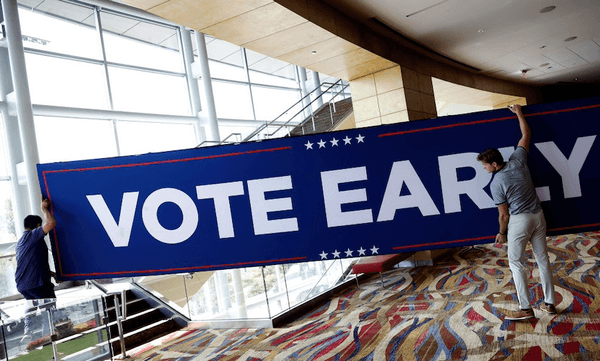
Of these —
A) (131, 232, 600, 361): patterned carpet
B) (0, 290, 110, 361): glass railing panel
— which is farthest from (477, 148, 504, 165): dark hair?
(0, 290, 110, 361): glass railing panel

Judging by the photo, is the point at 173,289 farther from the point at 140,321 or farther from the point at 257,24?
the point at 257,24

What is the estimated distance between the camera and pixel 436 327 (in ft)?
17.0

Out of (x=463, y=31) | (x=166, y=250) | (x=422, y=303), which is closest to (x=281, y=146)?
(x=166, y=250)

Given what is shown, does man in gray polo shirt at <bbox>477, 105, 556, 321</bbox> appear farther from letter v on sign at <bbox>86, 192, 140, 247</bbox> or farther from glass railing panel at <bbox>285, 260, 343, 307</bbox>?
glass railing panel at <bbox>285, 260, 343, 307</bbox>

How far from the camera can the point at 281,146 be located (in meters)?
3.17

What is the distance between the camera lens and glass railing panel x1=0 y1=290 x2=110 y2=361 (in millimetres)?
4664

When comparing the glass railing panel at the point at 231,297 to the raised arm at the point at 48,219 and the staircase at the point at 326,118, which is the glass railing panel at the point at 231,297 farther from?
the staircase at the point at 326,118

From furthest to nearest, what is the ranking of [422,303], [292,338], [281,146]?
[422,303]
[292,338]
[281,146]

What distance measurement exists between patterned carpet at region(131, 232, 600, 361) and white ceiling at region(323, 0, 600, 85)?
4.44 meters

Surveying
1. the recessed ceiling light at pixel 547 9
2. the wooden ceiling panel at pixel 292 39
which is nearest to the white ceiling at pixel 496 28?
the recessed ceiling light at pixel 547 9

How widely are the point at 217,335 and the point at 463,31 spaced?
24.5ft

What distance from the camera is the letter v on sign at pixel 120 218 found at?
135 inches

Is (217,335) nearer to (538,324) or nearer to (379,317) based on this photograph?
(379,317)

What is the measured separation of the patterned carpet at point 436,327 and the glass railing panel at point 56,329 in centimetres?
92
